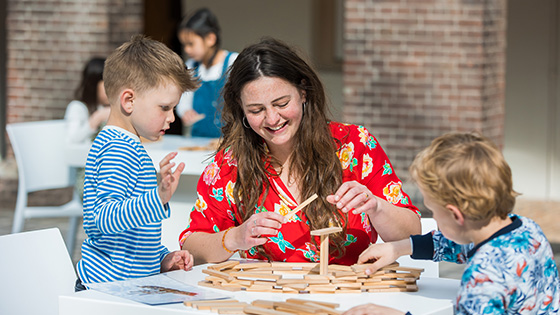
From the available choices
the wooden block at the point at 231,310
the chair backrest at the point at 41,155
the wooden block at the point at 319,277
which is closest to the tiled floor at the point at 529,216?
Result: the chair backrest at the point at 41,155

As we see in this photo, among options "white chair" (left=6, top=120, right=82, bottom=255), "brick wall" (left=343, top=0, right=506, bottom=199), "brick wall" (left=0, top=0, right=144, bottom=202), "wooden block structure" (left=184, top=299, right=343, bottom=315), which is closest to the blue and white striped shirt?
"wooden block structure" (left=184, top=299, right=343, bottom=315)

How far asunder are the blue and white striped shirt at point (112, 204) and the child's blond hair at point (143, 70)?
0.51 ft

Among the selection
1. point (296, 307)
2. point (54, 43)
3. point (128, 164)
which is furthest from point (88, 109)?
point (296, 307)

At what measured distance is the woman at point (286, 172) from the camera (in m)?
3.08

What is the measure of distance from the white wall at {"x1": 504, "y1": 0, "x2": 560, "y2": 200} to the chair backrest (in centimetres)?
488

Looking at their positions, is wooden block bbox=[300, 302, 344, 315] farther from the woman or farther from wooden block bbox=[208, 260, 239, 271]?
the woman

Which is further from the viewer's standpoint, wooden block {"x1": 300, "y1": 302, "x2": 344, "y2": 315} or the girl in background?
the girl in background

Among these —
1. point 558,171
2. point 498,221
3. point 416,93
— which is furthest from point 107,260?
point 558,171

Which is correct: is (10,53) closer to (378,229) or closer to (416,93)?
(416,93)

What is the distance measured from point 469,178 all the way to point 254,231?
0.80m

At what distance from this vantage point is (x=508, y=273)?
227cm

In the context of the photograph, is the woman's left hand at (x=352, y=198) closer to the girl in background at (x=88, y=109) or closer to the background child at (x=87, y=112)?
the background child at (x=87, y=112)

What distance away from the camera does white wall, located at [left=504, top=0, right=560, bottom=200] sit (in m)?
8.96

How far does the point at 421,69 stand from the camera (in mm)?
7574
